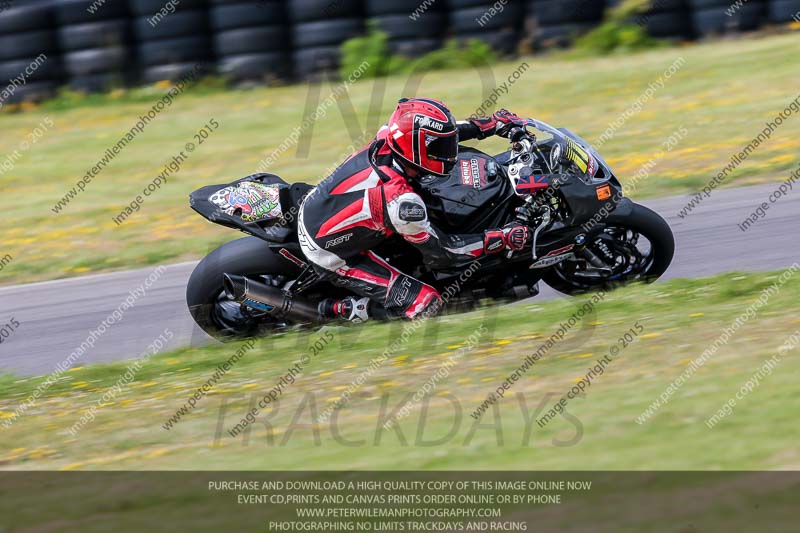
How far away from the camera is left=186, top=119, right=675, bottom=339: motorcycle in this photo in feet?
22.6

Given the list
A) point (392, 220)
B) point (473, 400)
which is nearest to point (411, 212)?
point (392, 220)

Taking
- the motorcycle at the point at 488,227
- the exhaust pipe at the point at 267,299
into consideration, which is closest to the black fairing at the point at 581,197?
the motorcycle at the point at 488,227

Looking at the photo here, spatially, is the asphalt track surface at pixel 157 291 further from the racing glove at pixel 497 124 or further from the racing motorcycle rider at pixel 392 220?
the racing glove at pixel 497 124

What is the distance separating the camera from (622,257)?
720 cm

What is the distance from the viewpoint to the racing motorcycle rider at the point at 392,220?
6.59 m

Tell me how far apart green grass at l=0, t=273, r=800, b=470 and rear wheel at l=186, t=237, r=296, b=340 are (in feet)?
0.62

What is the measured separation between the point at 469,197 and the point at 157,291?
3474 mm

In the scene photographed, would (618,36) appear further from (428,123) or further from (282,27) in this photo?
(428,123)

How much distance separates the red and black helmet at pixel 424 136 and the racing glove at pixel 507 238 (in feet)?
1.90

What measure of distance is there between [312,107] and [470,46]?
2585mm

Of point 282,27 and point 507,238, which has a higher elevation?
point 507,238
